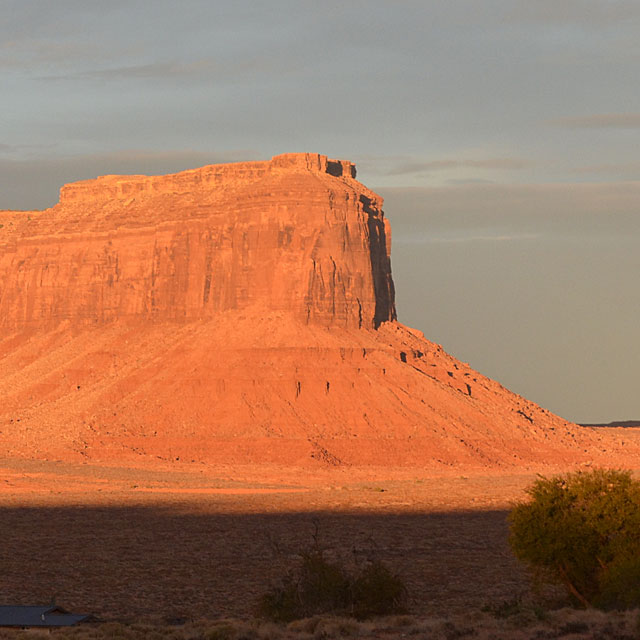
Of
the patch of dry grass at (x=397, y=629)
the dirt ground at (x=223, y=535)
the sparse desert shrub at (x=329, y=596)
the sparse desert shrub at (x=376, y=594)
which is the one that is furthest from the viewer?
the dirt ground at (x=223, y=535)

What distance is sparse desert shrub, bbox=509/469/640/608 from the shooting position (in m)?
39.3

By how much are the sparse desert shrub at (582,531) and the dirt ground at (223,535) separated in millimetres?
1402

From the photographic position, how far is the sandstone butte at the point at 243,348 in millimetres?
106188

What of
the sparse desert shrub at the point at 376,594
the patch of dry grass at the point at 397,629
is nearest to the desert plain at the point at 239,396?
the sparse desert shrub at the point at 376,594

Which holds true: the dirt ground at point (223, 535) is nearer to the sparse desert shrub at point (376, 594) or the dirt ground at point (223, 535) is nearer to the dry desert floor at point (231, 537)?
the dry desert floor at point (231, 537)

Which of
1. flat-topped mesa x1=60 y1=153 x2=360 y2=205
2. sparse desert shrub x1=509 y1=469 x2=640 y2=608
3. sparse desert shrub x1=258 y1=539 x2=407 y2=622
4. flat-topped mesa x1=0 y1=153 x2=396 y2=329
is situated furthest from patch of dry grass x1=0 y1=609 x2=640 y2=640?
flat-topped mesa x1=60 y1=153 x2=360 y2=205

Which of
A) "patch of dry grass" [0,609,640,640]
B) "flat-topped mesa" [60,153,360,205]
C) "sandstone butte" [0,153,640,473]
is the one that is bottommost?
"patch of dry grass" [0,609,640,640]

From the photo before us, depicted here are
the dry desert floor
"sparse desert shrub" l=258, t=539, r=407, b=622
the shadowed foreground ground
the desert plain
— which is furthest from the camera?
the desert plain

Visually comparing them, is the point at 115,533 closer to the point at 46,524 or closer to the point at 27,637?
the point at 46,524

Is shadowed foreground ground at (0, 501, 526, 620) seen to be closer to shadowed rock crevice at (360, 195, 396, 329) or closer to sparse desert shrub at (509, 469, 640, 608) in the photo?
sparse desert shrub at (509, 469, 640, 608)

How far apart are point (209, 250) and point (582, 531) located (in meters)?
87.9

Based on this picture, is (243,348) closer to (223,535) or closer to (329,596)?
(223,535)

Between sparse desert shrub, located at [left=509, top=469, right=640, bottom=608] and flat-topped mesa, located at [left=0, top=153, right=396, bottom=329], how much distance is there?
252 feet

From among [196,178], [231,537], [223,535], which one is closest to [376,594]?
[231,537]
